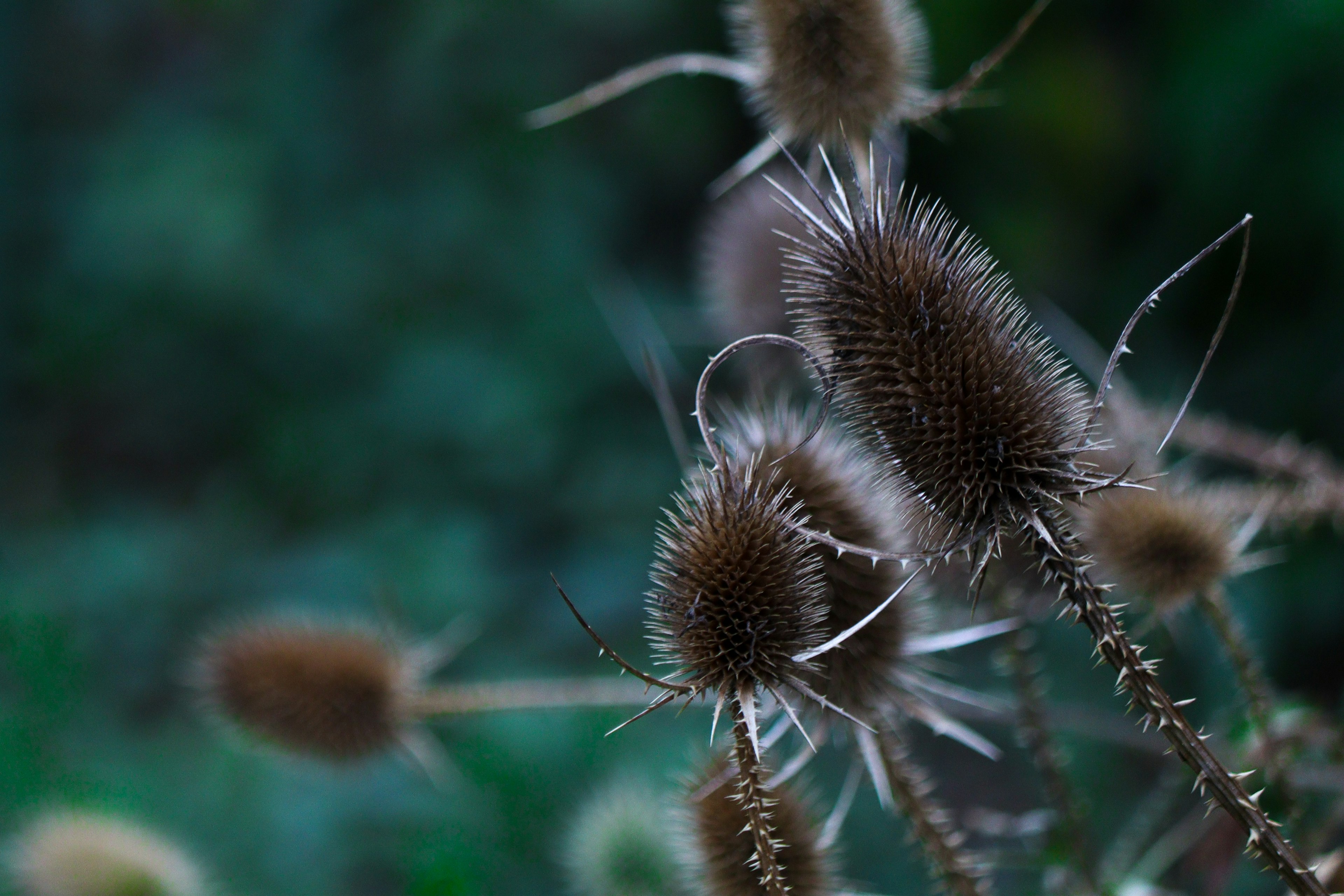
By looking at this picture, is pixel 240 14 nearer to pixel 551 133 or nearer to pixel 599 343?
pixel 551 133

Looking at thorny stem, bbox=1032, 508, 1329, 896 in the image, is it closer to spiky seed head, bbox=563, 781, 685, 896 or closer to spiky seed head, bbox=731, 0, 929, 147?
spiky seed head, bbox=731, 0, 929, 147

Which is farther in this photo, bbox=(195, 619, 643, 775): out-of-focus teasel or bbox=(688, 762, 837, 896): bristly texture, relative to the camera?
bbox=(195, 619, 643, 775): out-of-focus teasel

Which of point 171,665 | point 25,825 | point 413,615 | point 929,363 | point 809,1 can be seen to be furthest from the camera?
point 171,665

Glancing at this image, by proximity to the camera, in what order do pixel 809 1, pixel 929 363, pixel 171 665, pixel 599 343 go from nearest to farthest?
pixel 929 363 < pixel 809 1 < pixel 171 665 < pixel 599 343

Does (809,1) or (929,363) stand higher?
(809,1)

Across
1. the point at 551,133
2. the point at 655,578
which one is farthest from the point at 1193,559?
the point at 551,133

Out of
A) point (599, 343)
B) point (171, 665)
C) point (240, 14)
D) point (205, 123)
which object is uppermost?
point (240, 14)

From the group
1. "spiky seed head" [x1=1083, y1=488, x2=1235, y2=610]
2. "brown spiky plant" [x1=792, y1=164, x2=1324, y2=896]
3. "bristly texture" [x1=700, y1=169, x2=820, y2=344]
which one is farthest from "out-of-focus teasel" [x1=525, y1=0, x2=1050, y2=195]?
"spiky seed head" [x1=1083, y1=488, x2=1235, y2=610]
